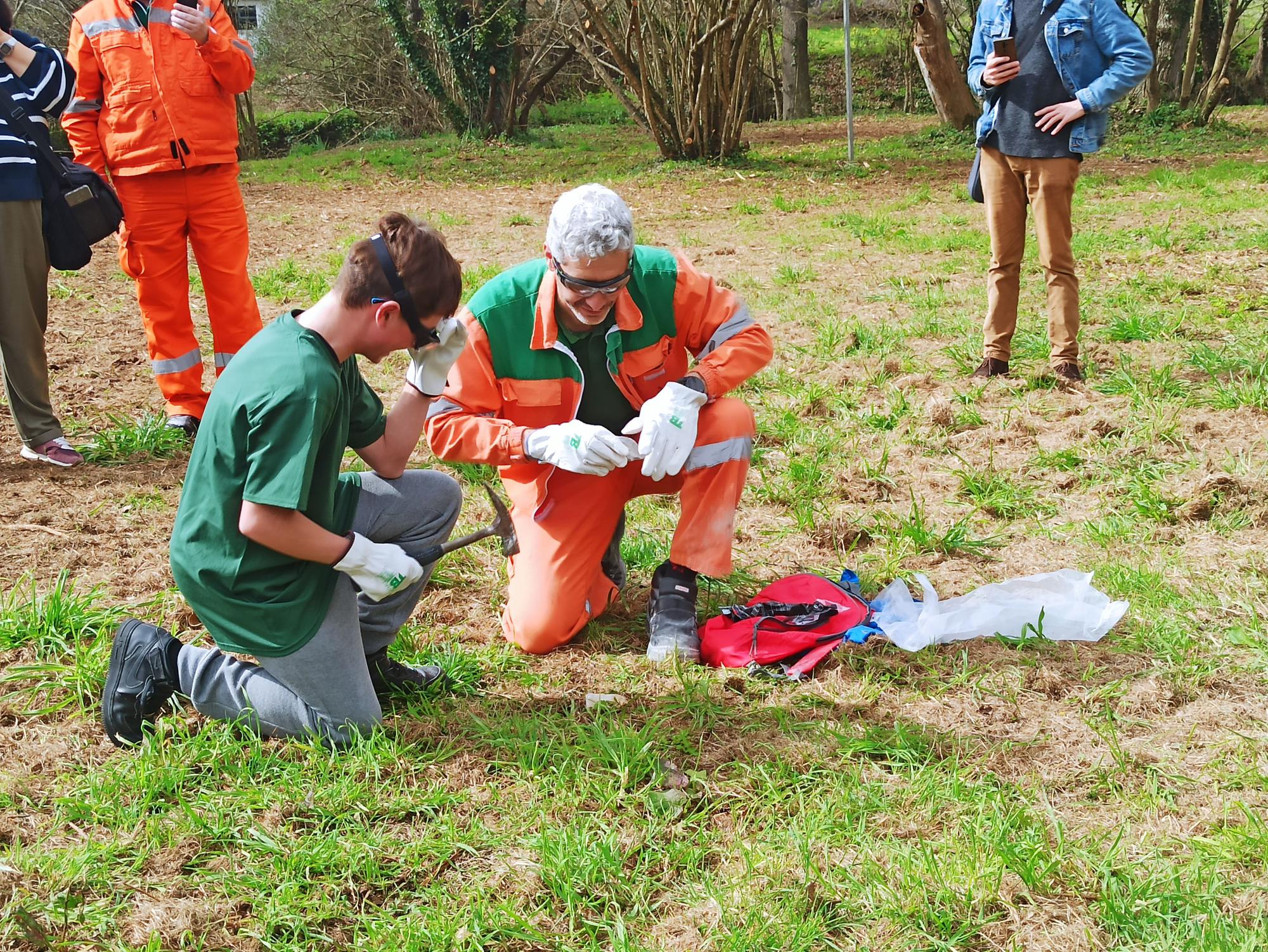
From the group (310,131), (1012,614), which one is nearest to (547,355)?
(1012,614)

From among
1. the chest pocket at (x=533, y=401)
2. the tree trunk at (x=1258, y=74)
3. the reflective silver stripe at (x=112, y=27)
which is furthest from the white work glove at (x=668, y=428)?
the tree trunk at (x=1258, y=74)

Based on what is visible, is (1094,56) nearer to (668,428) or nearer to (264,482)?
(668,428)

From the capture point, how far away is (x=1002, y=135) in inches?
177

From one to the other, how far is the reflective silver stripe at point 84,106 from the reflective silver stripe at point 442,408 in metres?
2.39

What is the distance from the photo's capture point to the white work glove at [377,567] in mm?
2387

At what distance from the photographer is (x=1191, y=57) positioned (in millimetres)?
12898

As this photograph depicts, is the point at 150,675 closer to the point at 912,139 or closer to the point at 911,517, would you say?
the point at 911,517

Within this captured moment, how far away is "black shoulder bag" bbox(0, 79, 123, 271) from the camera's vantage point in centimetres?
400

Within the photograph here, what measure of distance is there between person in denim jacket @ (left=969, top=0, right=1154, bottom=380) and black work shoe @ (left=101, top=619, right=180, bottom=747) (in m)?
3.60

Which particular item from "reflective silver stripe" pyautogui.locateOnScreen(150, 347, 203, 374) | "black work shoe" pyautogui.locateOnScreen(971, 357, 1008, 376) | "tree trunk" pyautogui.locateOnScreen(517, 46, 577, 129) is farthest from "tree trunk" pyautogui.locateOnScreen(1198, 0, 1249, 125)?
"reflective silver stripe" pyautogui.locateOnScreen(150, 347, 203, 374)

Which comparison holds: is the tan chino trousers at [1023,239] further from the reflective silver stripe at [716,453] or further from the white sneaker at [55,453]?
the white sneaker at [55,453]

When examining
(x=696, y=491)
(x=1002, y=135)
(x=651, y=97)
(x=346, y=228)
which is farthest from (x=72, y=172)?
(x=651, y=97)

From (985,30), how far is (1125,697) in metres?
3.12

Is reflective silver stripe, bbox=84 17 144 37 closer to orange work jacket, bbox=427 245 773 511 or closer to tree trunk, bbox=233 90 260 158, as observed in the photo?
orange work jacket, bbox=427 245 773 511
